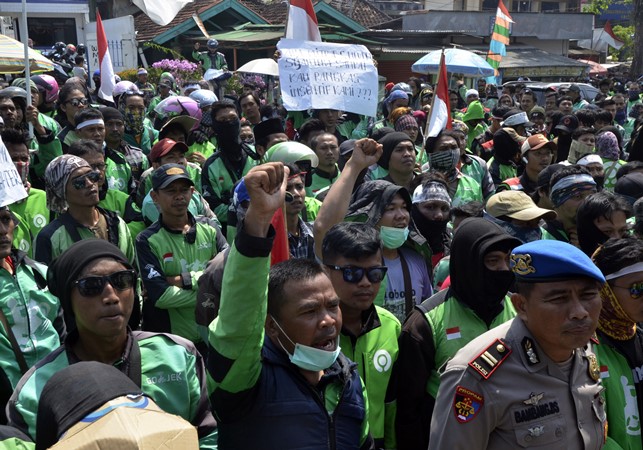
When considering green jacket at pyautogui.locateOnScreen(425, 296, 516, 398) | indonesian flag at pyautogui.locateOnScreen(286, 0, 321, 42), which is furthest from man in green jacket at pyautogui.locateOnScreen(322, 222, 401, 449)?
indonesian flag at pyautogui.locateOnScreen(286, 0, 321, 42)

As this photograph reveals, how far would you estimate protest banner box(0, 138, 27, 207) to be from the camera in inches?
178

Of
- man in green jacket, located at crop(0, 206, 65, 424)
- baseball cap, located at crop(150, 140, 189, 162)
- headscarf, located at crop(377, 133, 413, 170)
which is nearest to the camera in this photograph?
man in green jacket, located at crop(0, 206, 65, 424)

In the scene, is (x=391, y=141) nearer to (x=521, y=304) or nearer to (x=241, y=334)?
(x=521, y=304)

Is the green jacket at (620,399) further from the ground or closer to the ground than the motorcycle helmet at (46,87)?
closer to the ground

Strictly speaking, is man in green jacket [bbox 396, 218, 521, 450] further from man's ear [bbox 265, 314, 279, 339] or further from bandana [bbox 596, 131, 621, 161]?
bandana [bbox 596, 131, 621, 161]

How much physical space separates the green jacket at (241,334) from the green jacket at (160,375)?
0.36 m

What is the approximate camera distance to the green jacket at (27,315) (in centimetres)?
385

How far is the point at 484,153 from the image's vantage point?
10383 millimetres

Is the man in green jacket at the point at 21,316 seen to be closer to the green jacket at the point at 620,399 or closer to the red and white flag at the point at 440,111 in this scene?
the green jacket at the point at 620,399

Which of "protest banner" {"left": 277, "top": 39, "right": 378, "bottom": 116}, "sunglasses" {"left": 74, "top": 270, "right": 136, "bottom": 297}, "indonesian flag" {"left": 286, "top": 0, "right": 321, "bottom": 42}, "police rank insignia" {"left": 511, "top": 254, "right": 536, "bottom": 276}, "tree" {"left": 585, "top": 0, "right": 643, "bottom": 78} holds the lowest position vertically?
"tree" {"left": 585, "top": 0, "right": 643, "bottom": 78}

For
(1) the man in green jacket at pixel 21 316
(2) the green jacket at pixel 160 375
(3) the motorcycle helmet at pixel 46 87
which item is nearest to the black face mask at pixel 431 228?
(1) the man in green jacket at pixel 21 316

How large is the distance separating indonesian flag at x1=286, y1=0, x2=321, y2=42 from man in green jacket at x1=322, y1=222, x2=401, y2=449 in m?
4.48

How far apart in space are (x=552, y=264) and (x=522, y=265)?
115 mm

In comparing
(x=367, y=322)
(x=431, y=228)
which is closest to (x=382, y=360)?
(x=367, y=322)
